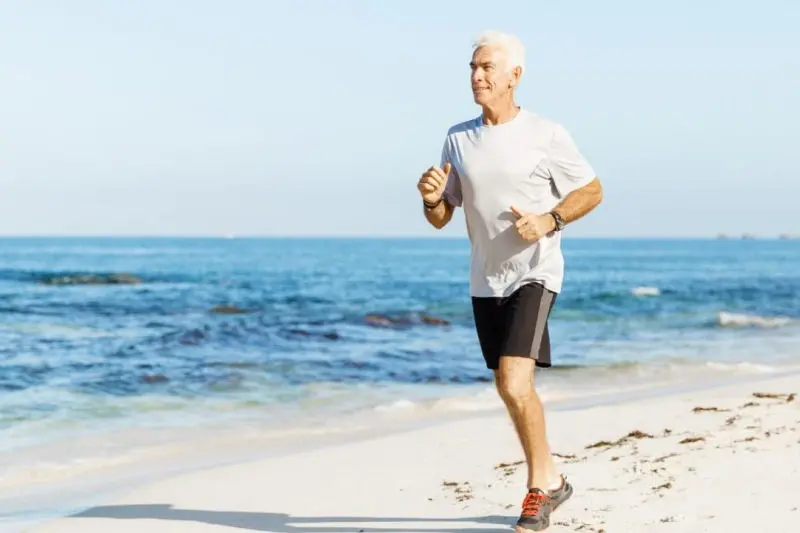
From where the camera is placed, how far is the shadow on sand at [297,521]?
200 inches

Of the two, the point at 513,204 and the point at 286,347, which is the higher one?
the point at 513,204

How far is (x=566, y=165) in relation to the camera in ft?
15.0

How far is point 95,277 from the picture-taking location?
44875mm

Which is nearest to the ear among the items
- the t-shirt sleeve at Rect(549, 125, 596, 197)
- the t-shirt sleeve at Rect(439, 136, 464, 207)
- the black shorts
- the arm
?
the t-shirt sleeve at Rect(549, 125, 596, 197)

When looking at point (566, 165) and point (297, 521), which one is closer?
point (566, 165)

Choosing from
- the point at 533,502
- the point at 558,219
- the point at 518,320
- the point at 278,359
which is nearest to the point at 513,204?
the point at 558,219

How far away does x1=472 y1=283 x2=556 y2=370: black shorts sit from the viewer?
15.0 feet

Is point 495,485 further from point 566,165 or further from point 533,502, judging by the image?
point 566,165

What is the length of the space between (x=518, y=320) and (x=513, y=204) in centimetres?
49

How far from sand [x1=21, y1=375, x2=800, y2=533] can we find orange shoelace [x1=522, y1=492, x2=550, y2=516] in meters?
0.23

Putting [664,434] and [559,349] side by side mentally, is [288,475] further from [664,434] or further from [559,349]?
[559,349]

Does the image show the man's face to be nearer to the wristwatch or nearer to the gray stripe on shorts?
the wristwatch

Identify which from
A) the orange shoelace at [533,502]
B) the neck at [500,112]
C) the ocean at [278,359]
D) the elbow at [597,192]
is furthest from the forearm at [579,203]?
the ocean at [278,359]

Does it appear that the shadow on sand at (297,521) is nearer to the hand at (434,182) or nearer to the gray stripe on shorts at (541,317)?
the gray stripe on shorts at (541,317)
